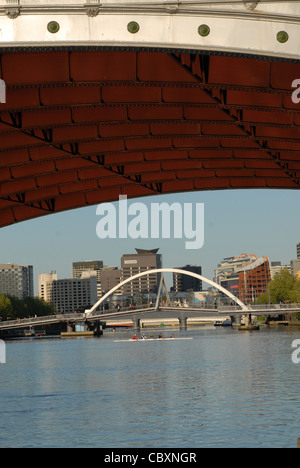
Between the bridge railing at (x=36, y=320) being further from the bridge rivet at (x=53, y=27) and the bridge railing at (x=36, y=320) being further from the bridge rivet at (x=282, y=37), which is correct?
the bridge rivet at (x=282, y=37)

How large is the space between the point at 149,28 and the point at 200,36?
73 cm

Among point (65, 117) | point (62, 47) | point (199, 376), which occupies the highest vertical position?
point (65, 117)

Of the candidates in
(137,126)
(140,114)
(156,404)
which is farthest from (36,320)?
(140,114)

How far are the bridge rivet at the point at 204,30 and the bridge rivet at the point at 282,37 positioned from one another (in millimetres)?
1019

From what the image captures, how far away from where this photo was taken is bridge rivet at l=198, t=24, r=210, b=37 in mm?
10719

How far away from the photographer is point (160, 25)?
10734 millimetres

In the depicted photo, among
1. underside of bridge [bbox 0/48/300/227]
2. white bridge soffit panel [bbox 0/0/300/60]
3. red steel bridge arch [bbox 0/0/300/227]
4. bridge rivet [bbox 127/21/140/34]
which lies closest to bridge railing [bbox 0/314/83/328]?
underside of bridge [bbox 0/48/300/227]

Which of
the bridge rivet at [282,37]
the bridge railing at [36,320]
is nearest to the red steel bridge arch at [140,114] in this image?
the bridge rivet at [282,37]

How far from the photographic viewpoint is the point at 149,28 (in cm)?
1073

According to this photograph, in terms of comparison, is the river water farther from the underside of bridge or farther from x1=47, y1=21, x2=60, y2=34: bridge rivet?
x1=47, y1=21, x2=60, y2=34: bridge rivet

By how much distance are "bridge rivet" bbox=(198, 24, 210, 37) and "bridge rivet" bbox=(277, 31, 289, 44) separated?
3.34 ft

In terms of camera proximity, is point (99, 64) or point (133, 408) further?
point (133, 408)
